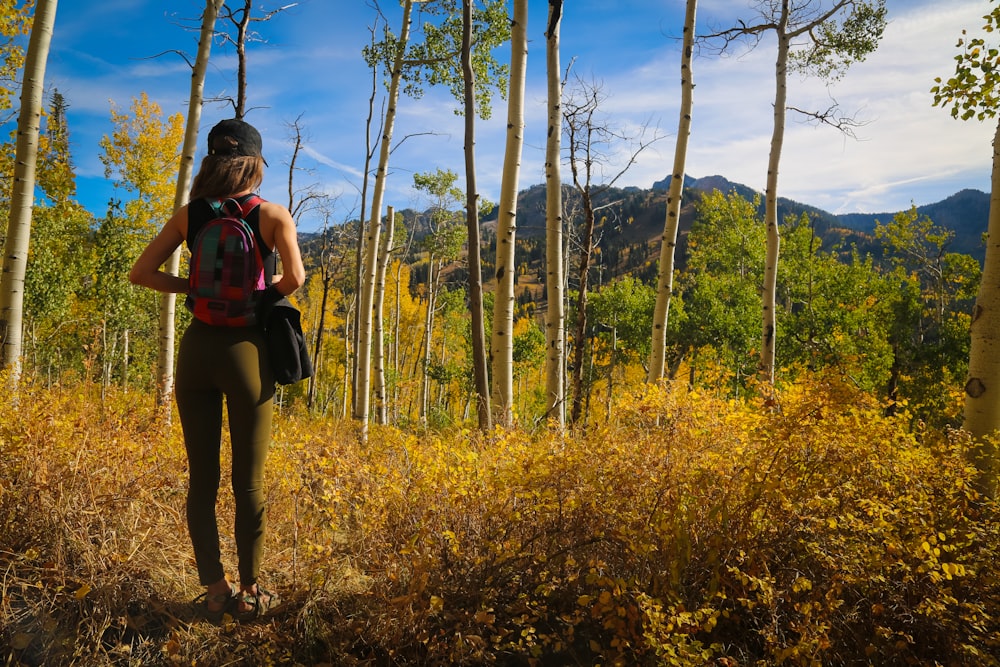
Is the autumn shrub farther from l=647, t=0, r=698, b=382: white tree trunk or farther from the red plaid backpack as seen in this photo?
l=647, t=0, r=698, b=382: white tree trunk

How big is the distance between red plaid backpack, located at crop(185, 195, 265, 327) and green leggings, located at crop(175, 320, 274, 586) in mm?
70

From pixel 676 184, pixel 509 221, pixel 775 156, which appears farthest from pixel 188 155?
pixel 775 156

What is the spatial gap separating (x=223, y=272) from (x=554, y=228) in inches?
200

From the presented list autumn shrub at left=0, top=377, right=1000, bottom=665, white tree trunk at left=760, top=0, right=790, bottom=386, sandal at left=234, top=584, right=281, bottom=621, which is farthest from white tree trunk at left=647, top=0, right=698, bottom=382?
sandal at left=234, top=584, right=281, bottom=621

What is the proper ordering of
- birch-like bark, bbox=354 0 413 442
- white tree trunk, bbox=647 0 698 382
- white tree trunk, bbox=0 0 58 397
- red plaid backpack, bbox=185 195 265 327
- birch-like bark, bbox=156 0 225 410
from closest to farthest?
red plaid backpack, bbox=185 195 265 327
white tree trunk, bbox=0 0 58 397
birch-like bark, bbox=156 0 225 410
white tree trunk, bbox=647 0 698 382
birch-like bark, bbox=354 0 413 442

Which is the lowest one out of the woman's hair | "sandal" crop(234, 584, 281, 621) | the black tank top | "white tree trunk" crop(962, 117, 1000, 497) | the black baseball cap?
"sandal" crop(234, 584, 281, 621)

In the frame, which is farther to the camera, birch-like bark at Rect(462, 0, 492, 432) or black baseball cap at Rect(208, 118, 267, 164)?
birch-like bark at Rect(462, 0, 492, 432)

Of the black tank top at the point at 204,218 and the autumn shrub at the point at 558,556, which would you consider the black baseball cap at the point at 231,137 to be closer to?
the black tank top at the point at 204,218

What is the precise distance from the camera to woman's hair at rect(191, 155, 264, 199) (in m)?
2.14

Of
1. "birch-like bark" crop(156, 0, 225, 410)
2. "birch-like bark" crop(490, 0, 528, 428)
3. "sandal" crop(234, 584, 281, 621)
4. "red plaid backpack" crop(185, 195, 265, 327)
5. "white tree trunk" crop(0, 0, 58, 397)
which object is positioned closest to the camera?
"red plaid backpack" crop(185, 195, 265, 327)

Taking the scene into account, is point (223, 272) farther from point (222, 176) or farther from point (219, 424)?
point (219, 424)

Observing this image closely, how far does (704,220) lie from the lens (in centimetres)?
2753

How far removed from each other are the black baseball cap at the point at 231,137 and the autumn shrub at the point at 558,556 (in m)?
1.67

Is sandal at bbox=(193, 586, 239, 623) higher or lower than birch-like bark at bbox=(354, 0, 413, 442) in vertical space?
lower
